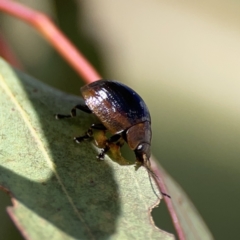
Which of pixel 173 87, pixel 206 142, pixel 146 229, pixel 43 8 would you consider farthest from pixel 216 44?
pixel 146 229

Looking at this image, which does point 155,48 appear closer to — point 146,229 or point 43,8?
point 43,8

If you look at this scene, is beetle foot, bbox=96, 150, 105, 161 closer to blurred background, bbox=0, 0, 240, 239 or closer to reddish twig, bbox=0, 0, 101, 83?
reddish twig, bbox=0, 0, 101, 83

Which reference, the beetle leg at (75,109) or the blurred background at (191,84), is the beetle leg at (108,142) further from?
the blurred background at (191,84)

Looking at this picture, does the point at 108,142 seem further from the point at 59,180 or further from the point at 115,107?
the point at 59,180

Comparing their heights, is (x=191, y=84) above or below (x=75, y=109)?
below

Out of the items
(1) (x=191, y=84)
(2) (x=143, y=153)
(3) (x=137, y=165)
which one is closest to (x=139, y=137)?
(2) (x=143, y=153)

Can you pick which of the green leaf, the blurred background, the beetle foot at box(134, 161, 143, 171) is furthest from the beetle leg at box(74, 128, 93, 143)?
the blurred background
